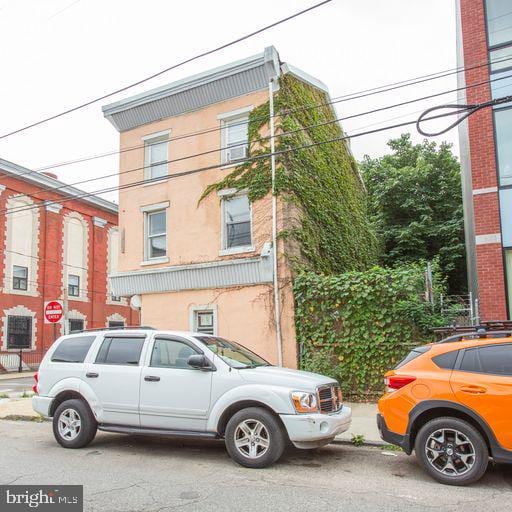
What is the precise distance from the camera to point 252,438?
6.41m

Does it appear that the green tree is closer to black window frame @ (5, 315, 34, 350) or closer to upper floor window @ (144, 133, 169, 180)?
upper floor window @ (144, 133, 169, 180)

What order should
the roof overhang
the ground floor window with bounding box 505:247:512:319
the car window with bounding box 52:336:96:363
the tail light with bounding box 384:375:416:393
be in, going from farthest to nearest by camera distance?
the roof overhang
the ground floor window with bounding box 505:247:512:319
the car window with bounding box 52:336:96:363
the tail light with bounding box 384:375:416:393

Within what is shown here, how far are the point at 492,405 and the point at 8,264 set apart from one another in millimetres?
27776

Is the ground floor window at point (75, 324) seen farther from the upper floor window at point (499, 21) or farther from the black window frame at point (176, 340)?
the upper floor window at point (499, 21)

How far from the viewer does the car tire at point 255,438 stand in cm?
627

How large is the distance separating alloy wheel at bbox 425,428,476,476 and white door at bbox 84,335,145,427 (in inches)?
154

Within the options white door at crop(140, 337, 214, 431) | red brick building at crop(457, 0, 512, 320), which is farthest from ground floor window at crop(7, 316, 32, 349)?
red brick building at crop(457, 0, 512, 320)

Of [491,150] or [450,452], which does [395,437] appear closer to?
[450,452]

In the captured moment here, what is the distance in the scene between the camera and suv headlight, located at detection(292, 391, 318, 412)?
20.7 feet

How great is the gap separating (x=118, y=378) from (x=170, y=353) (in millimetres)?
856

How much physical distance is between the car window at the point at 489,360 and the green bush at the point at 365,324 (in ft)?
16.6

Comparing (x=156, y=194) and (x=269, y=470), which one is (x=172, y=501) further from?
(x=156, y=194)

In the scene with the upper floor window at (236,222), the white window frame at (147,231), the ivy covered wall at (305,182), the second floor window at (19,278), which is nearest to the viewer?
the ivy covered wall at (305,182)

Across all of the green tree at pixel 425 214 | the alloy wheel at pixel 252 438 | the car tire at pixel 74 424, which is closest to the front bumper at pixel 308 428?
the alloy wheel at pixel 252 438
